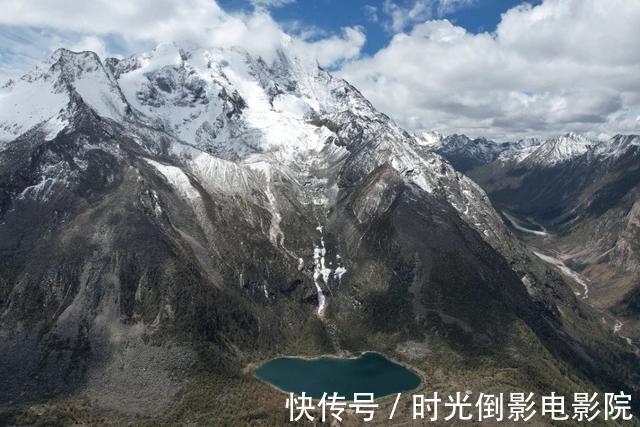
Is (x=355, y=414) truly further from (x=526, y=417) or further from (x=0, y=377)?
(x=0, y=377)

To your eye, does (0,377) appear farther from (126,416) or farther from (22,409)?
(126,416)

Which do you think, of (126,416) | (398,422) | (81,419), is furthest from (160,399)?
(398,422)

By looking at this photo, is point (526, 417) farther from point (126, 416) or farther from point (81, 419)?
point (81, 419)

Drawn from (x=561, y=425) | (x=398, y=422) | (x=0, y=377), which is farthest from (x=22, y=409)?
(x=561, y=425)

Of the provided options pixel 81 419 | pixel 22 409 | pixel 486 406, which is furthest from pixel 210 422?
pixel 486 406

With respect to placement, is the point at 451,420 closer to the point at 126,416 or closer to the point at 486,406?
the point at 486,406

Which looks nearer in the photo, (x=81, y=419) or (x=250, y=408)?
(x=81, y=419)

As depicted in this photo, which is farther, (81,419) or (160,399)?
(160,399)

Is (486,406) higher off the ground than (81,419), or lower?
higher
